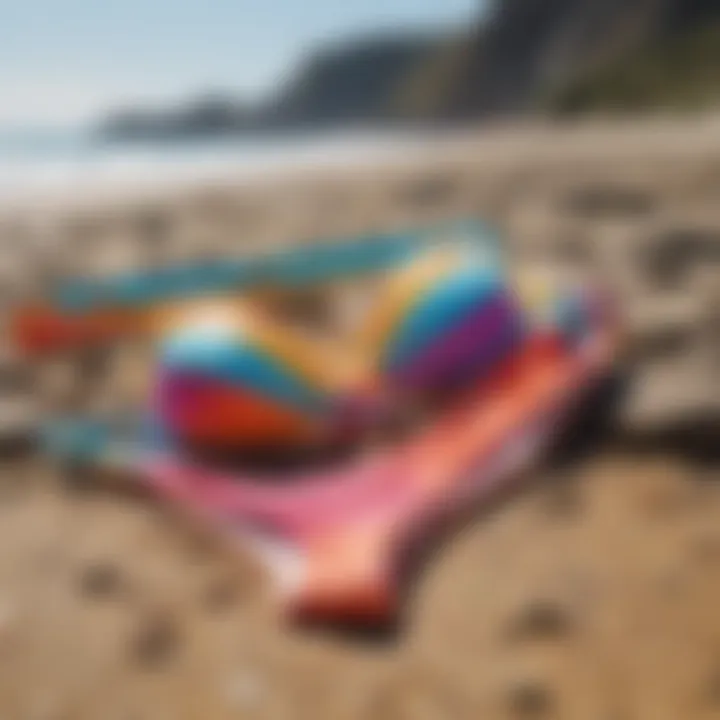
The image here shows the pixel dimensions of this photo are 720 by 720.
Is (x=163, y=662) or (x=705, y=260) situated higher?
(x=705, y=260)

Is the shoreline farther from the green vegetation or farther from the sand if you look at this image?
the sand

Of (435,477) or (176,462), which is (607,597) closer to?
(435,477)

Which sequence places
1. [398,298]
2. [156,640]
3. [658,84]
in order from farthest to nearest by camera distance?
1. [658,84]
2. [398,298]
3. [156,640]

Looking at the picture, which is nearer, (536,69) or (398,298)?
(398,298)

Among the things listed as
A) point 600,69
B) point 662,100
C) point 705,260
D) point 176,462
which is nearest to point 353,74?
point 600,69

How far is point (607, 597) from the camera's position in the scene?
4.49 feet

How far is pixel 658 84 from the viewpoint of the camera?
6555 millimetres

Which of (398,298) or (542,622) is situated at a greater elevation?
(398,298)

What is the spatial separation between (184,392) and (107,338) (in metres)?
0.42

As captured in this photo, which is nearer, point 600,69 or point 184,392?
point 184,392

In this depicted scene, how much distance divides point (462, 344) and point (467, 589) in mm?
482

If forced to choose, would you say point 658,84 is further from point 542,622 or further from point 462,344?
point 542,622

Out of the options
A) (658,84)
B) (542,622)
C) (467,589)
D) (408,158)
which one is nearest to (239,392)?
(467,589)

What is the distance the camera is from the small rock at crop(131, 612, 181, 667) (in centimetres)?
130
